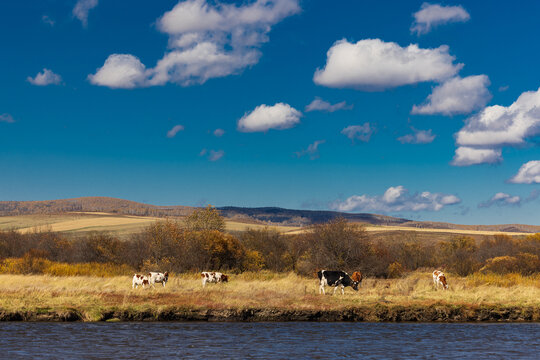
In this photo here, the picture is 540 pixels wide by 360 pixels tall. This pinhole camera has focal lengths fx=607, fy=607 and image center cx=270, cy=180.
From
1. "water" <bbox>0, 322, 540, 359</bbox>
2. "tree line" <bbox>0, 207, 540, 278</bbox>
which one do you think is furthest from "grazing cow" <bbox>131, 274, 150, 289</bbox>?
"tree line" <bbox>0, 207, 540, 278</bbox>

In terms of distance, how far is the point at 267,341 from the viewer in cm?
2233

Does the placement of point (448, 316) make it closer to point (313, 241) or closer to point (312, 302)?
A: point (312, 302)

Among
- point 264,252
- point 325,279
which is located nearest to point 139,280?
point 325,279

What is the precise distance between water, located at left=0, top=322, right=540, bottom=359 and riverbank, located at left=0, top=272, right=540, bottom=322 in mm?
1488

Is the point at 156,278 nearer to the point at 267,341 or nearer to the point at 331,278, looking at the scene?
the point at 331,278

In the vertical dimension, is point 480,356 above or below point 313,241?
below

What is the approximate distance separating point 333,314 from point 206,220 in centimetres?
5070

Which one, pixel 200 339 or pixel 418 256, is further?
pixel 418 256

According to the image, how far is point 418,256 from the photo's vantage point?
67.5 metres

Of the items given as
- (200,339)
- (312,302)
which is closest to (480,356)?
(200,339)

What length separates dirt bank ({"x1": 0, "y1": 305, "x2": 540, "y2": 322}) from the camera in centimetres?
2778

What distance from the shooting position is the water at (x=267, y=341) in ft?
65.2

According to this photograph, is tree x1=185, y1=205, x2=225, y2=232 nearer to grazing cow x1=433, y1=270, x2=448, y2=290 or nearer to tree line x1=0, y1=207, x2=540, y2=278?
tree line x1=0, y1=207, x2=540, y2=278

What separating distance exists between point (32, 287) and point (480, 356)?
24861mm
